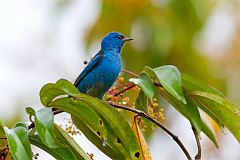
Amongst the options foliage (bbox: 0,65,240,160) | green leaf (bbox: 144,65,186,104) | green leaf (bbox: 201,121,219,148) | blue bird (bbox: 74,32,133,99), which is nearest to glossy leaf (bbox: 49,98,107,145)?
foliage (bbox: 0,65,240,160)

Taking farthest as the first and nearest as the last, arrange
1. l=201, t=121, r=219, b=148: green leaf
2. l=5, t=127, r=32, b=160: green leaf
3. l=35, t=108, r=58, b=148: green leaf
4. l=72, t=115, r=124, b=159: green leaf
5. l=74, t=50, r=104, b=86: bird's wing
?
l=74, t=50, r=104, b=86: bird's wing
l=201, t=121, r=219, b=148: green leaf
l=72, t=115, r=124, b=159: green leaf
l=35, t=108, r=58, b=148: green leaf
l=5, t=127, r=32, b=160: green leaf

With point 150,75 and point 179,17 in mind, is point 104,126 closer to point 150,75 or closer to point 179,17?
point 150,75

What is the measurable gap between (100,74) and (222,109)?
1800mm

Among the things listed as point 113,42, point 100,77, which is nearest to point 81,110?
point 100,77

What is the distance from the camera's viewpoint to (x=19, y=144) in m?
2.06

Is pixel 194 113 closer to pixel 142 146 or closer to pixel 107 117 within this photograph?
pixel 142 146

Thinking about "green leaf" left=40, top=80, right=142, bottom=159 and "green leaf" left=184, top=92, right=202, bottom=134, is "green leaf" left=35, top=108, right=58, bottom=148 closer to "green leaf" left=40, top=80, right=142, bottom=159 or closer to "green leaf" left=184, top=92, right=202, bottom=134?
"green leaf" left=40, top=80, right=142, bottom=159

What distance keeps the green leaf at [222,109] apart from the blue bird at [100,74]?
5.08ft

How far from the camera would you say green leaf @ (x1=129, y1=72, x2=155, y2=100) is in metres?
2.47

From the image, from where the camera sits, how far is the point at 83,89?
4.38 meters

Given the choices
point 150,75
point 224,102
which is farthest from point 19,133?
point 224,102

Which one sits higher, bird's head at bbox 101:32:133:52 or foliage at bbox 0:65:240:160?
bird's head at bbox 101:32:133:52

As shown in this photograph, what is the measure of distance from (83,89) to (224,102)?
1869 millimetres

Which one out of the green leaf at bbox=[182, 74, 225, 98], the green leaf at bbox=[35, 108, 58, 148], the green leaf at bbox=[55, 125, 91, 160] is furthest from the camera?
the green leaf at bbox=[182, 74, 225, 98]
